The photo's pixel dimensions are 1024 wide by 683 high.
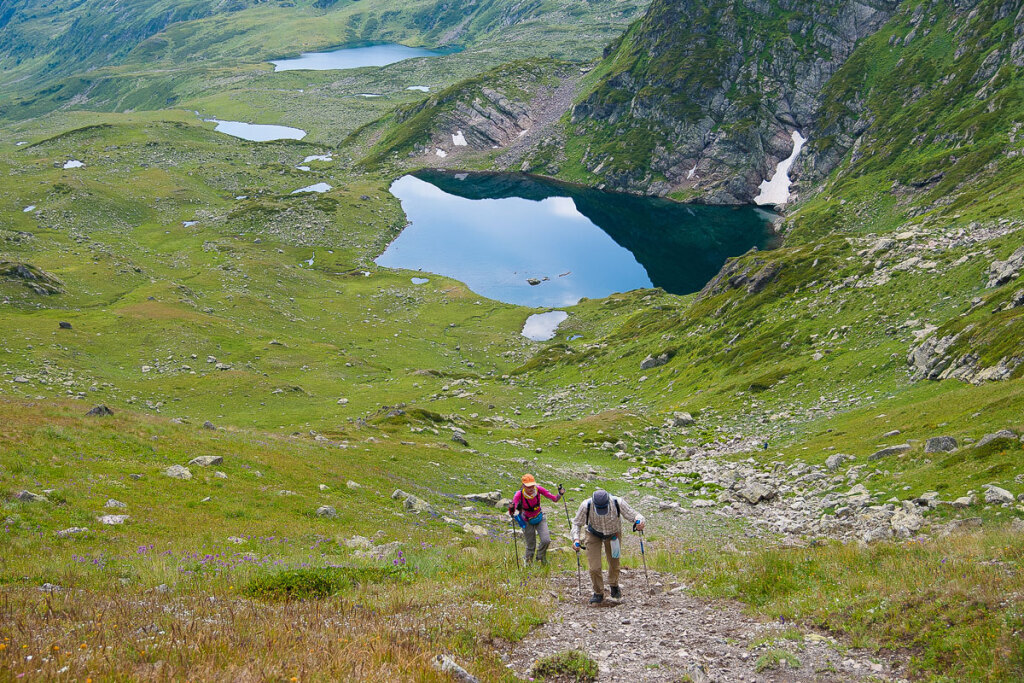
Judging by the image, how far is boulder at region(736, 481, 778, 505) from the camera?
29.9 metres

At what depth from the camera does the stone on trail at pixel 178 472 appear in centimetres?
2332

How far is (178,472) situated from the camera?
77.7 feet

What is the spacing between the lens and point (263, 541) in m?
18.4

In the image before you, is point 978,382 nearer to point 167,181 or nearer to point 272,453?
point 272,453

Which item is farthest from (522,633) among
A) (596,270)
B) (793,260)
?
(596,270)

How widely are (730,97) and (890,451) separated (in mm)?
180834

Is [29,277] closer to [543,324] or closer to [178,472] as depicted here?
[178,472]

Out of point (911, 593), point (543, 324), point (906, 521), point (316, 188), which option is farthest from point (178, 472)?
point (316, 188)

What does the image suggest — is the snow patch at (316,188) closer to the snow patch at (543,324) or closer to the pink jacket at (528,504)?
the snow patch at (543,324)

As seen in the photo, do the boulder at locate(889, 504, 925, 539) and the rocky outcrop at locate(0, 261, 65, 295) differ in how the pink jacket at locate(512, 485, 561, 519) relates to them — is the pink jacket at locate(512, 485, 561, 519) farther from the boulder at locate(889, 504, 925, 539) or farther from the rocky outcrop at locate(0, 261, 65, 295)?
the rocky outcrop at locate(0, 261, 65, 295)

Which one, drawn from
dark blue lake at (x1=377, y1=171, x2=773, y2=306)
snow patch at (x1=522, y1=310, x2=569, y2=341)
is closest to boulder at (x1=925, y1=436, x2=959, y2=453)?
snow patch at (x1=522, y1=310, x2=569, y2=341)

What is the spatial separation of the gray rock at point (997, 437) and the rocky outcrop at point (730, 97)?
155520 mm

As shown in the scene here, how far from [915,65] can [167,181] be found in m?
201

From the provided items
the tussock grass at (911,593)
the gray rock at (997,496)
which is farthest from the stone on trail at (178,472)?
the gray rock at (997,496)
